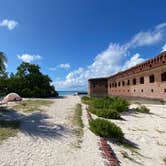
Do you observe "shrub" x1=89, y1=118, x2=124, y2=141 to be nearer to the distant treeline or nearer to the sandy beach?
the sandy beach

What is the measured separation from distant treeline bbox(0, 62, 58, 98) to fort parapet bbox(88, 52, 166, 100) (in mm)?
15305

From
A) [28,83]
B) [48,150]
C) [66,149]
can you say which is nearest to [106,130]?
[66,149]

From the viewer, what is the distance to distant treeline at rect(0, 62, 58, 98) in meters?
33.2

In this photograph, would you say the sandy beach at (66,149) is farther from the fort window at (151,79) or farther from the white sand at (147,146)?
the fort window at (151,79)

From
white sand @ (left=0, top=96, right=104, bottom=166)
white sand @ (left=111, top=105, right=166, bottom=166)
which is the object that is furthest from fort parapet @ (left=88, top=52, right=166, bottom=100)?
white sand @ (left=0, top=96, right=104, bottom=166)

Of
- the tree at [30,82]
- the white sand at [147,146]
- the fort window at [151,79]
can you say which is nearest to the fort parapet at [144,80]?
the fort window at [151,79]

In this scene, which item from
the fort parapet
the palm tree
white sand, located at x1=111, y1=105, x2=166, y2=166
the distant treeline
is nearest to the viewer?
white sand, located at x1=111, y1=105, x2=166, y2=166

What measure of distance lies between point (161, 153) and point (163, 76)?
1810 cm

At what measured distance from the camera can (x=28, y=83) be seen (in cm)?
3462

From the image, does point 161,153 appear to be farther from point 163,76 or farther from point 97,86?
point 97,86

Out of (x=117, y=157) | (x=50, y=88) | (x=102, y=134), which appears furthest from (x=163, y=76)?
(x=50, y=88)

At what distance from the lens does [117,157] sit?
19.2ft

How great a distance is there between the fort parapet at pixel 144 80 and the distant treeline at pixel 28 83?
15305 mm

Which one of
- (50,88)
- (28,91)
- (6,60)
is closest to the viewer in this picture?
(6,60)
